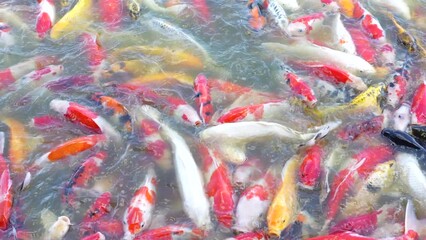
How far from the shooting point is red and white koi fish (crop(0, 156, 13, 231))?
→ 4.09 meters

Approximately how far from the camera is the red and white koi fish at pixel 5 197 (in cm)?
409

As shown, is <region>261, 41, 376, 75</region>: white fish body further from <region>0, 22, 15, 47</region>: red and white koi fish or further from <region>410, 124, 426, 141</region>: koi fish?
<region>0, 22, 15, 47</region>: red and white koi fish

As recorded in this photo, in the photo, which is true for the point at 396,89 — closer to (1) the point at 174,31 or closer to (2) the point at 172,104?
(2) the point at 172,104

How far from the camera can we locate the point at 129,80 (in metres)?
5.57

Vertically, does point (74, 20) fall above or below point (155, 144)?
above

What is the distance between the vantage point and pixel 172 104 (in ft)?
16.9

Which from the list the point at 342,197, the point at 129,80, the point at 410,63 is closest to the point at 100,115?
the point at 129,80

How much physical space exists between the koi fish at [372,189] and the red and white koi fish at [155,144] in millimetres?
1738

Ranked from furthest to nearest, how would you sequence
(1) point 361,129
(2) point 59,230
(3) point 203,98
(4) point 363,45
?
(4) point 363,45 < (3) point 203,98 < (1) point 361,129 < (2) point 59,230

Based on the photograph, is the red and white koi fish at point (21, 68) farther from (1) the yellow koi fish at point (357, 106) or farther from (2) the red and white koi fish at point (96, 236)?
(1) the yellow koi fish at point (357, 106)

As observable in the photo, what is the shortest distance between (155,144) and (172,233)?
3.59 feet

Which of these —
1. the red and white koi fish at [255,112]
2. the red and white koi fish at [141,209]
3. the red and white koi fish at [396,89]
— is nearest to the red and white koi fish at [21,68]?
the red and white koi fish at [141,209]

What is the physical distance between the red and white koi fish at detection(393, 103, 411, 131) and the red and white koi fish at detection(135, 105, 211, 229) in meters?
2.13

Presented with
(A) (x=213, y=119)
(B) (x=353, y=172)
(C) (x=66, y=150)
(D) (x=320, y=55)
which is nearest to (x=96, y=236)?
(C) (x=66, y=150)
